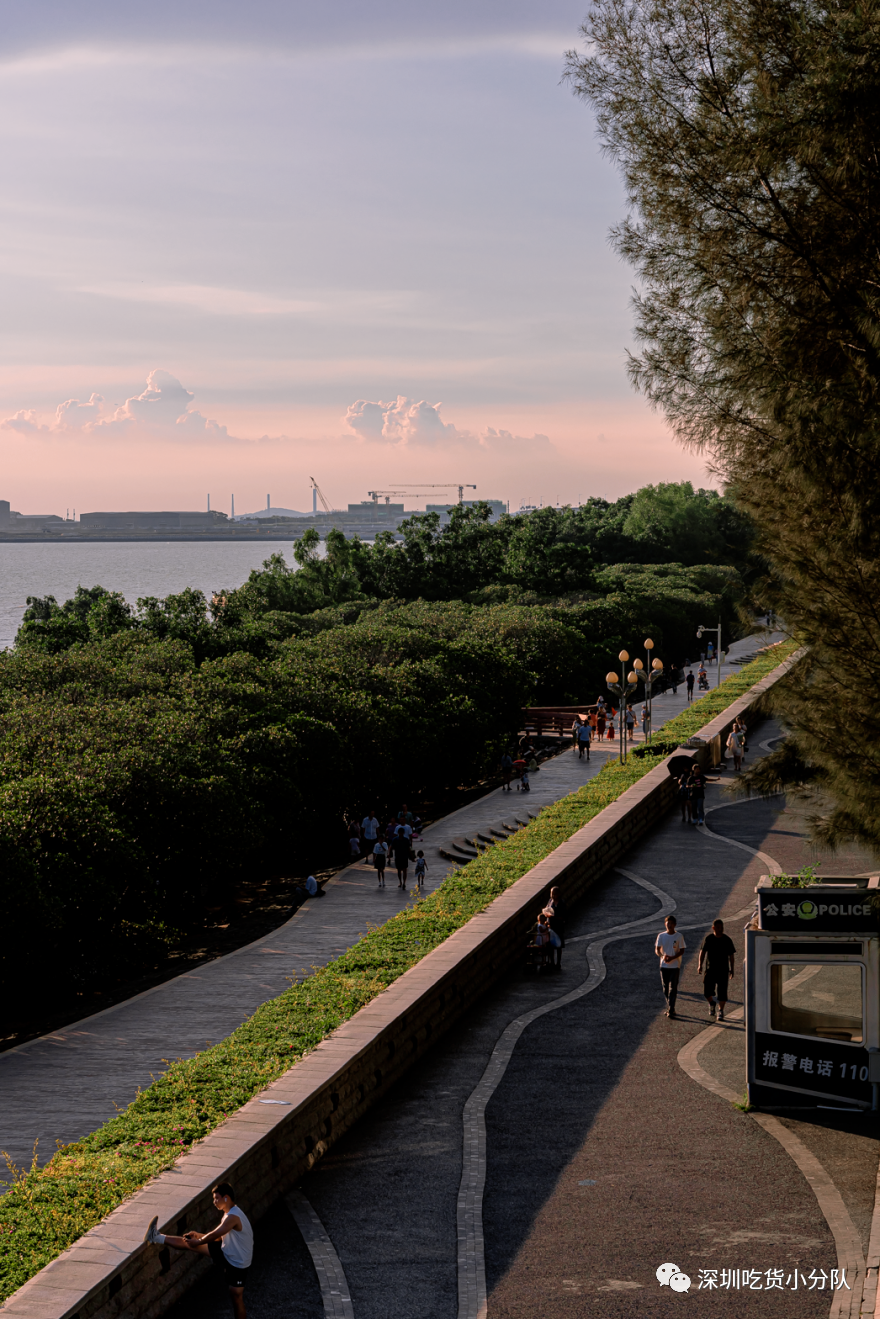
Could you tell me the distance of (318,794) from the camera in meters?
32.6

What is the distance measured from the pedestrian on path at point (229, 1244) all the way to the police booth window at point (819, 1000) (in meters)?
6.02

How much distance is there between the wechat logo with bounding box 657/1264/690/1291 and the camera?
9.55 metres

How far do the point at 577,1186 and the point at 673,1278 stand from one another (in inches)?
65.6

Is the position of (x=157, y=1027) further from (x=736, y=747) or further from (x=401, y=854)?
(x=736, y=747)

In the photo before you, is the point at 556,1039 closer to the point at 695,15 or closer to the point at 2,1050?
the point at 2,1050

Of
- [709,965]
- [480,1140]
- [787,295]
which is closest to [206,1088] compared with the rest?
[480,1140]

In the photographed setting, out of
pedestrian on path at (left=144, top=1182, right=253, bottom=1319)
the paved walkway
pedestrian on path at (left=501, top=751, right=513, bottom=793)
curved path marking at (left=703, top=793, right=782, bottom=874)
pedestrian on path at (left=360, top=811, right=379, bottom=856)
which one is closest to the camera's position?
pedestrian on path at (left=144, top=1182, right=253, bottom=1319)

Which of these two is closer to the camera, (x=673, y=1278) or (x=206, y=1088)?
(x=673, y=1278)

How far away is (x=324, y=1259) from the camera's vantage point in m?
10.0

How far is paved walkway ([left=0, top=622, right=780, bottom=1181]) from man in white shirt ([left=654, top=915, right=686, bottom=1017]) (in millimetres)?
6369

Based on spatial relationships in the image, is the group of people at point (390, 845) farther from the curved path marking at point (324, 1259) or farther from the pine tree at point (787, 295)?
the curved path marking at point (324, 1259)

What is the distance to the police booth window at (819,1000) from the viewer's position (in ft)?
41.0

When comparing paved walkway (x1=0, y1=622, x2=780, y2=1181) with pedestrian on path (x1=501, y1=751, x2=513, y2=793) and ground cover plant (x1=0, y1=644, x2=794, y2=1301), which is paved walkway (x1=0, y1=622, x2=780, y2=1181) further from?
pedestrian on path (x1=501, y1=751, x2=513, y2=793)

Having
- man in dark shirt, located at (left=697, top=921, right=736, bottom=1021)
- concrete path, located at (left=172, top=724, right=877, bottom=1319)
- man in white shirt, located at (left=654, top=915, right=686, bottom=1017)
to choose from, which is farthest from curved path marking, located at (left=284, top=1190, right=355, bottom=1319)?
man in dark shirt, located at (left=697, top=921, right=736, bottom=1021)
